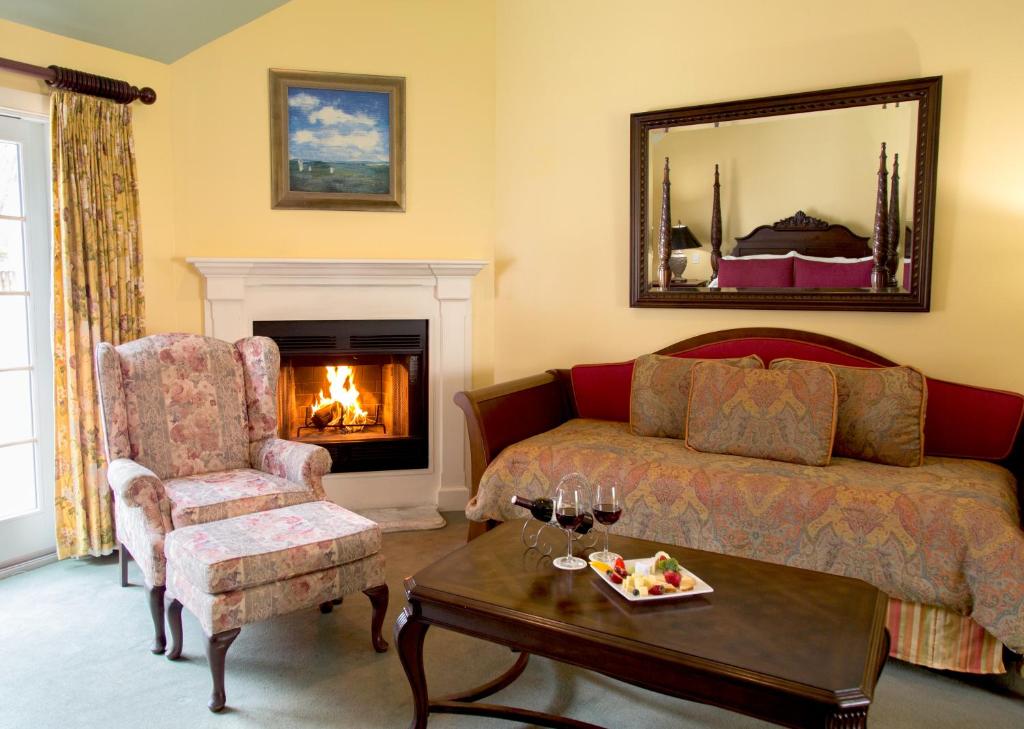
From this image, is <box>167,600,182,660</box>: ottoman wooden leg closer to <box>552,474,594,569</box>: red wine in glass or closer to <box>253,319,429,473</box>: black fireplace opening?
<box>552,474,594,569</box>: red wine in glass

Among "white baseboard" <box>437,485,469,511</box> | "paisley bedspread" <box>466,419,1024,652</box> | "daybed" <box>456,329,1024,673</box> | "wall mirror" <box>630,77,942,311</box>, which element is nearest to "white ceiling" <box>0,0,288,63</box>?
"wall mirror" <box>630,77,942,311</box>

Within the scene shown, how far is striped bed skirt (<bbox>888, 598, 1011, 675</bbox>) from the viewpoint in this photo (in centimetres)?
237

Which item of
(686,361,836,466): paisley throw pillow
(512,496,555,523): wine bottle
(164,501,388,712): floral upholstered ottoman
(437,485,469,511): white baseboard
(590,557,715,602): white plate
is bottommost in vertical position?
(437,485,469,511): white baseboard

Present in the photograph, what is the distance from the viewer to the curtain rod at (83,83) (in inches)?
123

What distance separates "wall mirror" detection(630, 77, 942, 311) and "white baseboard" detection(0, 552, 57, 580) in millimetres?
3029

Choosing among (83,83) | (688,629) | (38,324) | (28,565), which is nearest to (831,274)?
(688,629)

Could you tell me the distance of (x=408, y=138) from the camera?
414cm

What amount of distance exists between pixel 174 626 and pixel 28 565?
50.3 inches

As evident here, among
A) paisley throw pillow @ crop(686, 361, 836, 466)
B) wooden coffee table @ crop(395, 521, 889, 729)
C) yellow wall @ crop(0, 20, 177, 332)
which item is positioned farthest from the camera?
yellow wall @ crop(0, 20, 177, 332)

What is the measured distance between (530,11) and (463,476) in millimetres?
2591

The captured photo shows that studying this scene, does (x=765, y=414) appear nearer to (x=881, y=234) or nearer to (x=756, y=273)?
(x=756, y=273)

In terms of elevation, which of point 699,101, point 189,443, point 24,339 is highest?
point 699,101

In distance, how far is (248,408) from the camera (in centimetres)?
338

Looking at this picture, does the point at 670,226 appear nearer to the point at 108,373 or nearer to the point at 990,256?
the point at 990,256
